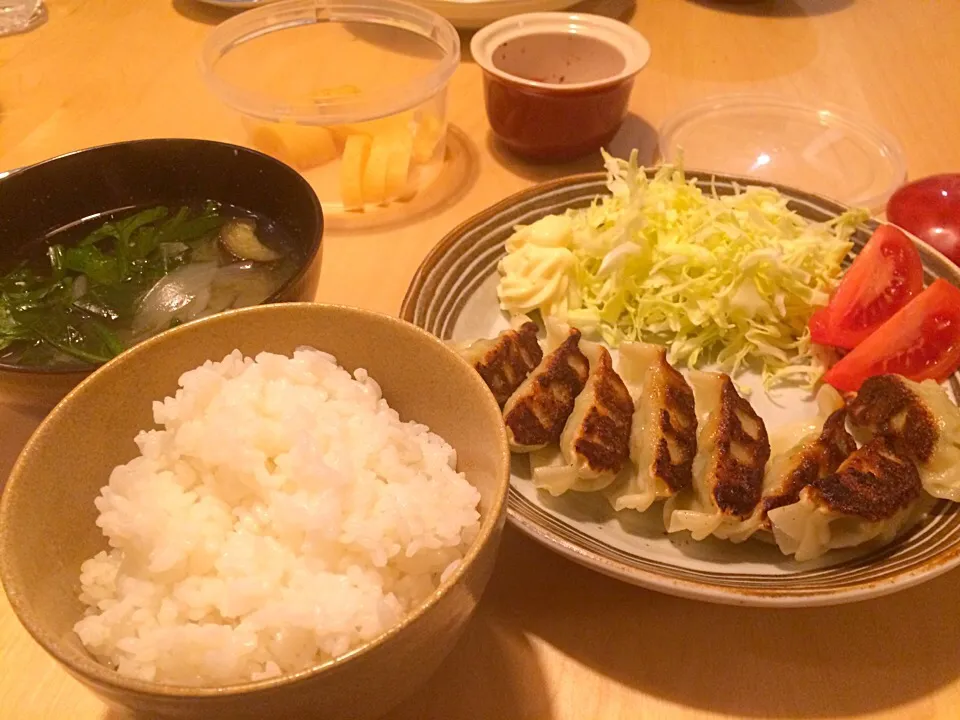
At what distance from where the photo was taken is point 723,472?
4.66 ft

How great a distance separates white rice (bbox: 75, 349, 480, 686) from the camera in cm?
95

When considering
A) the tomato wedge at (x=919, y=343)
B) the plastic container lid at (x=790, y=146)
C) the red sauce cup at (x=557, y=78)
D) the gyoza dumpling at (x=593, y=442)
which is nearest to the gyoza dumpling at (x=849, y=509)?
the gyoza dumpling at (x=593, y=442)

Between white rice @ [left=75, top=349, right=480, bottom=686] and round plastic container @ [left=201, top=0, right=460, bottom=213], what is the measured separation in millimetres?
1228

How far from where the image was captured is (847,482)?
1354mm

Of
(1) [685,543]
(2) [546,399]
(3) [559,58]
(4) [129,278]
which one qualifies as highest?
(3) [559,58]

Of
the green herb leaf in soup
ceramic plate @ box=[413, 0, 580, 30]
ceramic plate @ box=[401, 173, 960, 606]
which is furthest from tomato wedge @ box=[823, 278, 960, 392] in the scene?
ceramic plate @ box=[413, 0, 580, 30]

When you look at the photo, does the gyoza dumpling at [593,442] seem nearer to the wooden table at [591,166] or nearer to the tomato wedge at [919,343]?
the wooden table at [591,166]

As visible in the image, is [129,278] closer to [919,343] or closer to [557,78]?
[557,78]

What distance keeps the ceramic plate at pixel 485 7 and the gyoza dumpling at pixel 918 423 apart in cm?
198

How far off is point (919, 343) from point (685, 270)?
609 millimetres

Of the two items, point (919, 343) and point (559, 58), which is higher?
point (559, 58)

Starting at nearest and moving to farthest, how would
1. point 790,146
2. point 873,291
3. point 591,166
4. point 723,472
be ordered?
point 723,472
point 873,291
point 591,166
point 790,146

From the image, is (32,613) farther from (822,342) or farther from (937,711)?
(822,342)

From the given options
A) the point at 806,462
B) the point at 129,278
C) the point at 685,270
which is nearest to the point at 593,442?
the point at 806,462
